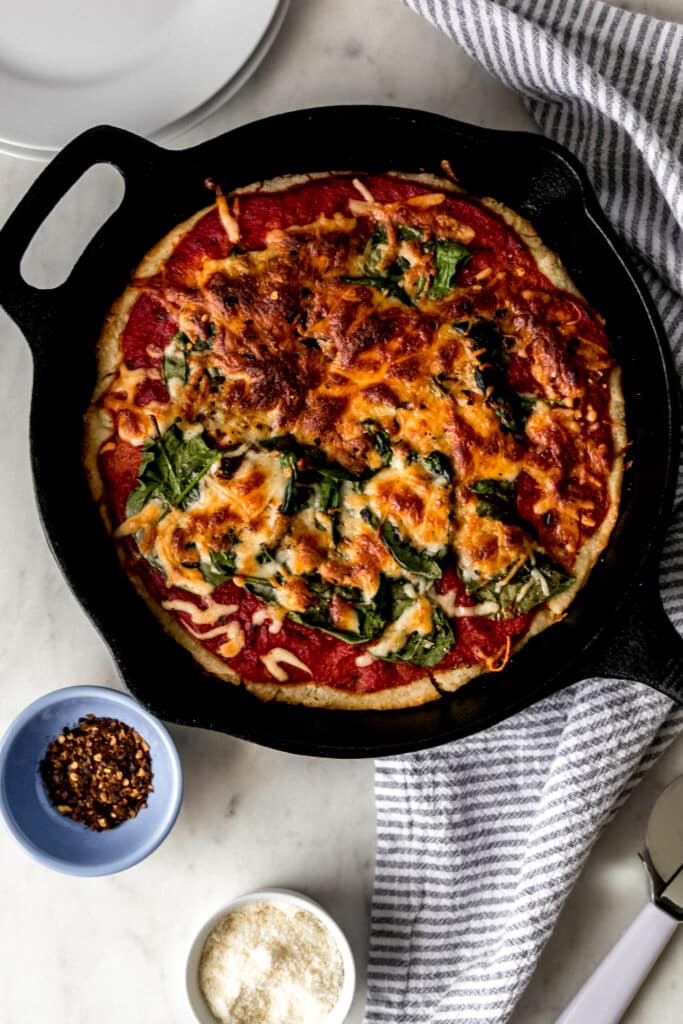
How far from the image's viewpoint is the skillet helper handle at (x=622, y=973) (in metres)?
4.13

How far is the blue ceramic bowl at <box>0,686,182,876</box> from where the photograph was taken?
12.8ft

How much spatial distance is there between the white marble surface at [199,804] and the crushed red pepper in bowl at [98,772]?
23 centimetres

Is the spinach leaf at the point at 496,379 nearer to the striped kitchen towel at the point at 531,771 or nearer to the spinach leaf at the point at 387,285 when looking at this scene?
the spinach leaf at the point at 387,285

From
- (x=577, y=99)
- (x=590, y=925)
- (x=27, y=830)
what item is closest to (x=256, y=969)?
(x=27, y=830)

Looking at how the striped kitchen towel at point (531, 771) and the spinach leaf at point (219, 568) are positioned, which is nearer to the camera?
the spinach leaf at point (219, 568)

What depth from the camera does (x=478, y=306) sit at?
3.74 meters

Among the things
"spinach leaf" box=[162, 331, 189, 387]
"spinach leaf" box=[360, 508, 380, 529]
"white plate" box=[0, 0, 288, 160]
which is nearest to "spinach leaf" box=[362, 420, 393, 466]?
"spinach leaf" box=[360, 508, 380, 529]

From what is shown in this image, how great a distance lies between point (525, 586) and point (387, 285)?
4.03 feet

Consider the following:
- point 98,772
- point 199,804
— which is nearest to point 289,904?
point 199,804

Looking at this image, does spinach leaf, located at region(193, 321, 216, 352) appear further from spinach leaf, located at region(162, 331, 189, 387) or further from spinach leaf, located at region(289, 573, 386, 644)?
spinach leaf, located at region(289, 573, 386, 644)

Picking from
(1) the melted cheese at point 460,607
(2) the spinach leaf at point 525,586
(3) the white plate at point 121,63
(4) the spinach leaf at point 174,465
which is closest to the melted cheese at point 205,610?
(4) the spinach leaf at point 174,465

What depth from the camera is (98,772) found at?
13.2 ft

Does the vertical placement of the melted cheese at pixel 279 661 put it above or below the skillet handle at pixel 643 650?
below

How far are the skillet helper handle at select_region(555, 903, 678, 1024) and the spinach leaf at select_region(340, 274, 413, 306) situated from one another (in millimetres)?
2646
